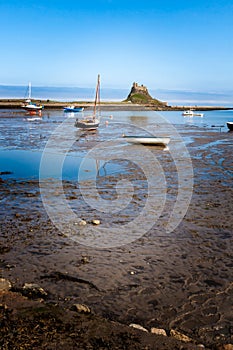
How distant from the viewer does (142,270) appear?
338 inches

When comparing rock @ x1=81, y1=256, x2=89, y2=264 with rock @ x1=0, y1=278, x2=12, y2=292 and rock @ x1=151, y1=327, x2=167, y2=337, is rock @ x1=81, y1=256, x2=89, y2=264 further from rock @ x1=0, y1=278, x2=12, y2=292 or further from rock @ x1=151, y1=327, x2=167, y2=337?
rock @ x1=151, y1=327, x2=167, y2=337

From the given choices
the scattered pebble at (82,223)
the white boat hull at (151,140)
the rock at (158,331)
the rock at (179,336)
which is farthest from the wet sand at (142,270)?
the white boat hull at (151,140)

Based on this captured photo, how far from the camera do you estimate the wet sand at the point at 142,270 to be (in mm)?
6648

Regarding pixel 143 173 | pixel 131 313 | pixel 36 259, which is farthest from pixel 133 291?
pixel 143 173

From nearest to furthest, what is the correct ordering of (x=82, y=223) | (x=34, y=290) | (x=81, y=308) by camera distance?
(x=81, y=308), (x=34, y=290), (x=82, y=223)

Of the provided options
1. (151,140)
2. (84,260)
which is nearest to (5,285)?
(84,260)

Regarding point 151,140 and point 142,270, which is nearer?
point 142,270

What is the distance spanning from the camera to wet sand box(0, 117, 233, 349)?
21.8 feet

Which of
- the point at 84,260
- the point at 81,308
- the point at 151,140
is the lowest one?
the point at 84,260

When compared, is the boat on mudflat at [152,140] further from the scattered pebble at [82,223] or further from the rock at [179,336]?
the rock at [179,336]

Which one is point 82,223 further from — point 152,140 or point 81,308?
point 152,140

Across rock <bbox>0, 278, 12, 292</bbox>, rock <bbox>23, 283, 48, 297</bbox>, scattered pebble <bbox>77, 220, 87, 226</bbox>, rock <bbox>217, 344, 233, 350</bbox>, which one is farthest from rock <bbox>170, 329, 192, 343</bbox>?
scattered pebble <bbox>77, 220, 87, 226</bbox>

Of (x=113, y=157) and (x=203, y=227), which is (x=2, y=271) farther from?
(x=113, y=157)

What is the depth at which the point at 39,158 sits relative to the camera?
27.6 m
